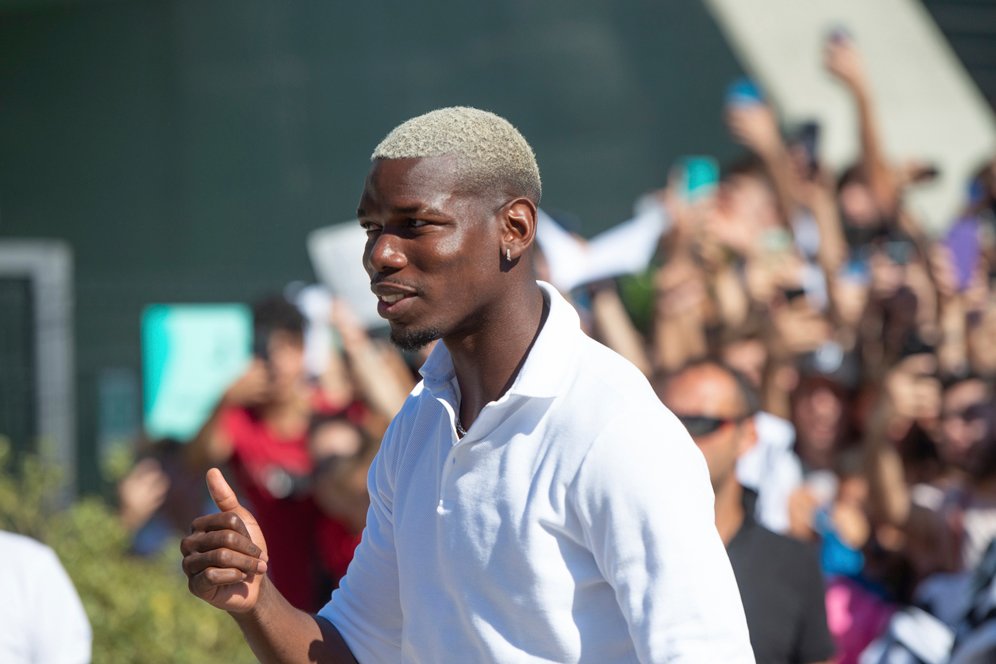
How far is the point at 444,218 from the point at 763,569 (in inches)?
72.0

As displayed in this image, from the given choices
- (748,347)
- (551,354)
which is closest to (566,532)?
(551,354)

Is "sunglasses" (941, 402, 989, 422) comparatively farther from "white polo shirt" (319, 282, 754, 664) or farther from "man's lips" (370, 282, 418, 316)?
"man's lips" (370, 282, 418, 316)

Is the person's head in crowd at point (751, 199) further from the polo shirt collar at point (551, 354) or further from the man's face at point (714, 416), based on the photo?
the polo shirt collar at point (551, 354)

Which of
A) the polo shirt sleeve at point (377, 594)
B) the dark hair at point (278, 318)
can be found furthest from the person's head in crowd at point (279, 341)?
the polo shirt sleeve at point (377, 594)

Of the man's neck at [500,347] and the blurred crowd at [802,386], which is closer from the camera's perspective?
the man's neck at [500,347]

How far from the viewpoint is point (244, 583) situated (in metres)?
2.14

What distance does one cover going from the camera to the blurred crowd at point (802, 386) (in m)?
4.78

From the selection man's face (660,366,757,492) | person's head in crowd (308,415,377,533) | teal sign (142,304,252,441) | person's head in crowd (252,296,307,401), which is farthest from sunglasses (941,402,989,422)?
teal sign (142,304,252,441)

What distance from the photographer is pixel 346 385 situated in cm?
655

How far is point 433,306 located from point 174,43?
987 centimetres

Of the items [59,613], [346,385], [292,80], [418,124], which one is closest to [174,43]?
[292,80]

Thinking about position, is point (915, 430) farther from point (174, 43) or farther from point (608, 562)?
point (174, 43)

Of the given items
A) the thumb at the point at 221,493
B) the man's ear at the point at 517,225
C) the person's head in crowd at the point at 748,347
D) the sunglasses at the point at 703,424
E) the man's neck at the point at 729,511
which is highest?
the man's ear at the point at 517,225

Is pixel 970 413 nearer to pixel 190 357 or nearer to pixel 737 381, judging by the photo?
pixel 737 381
